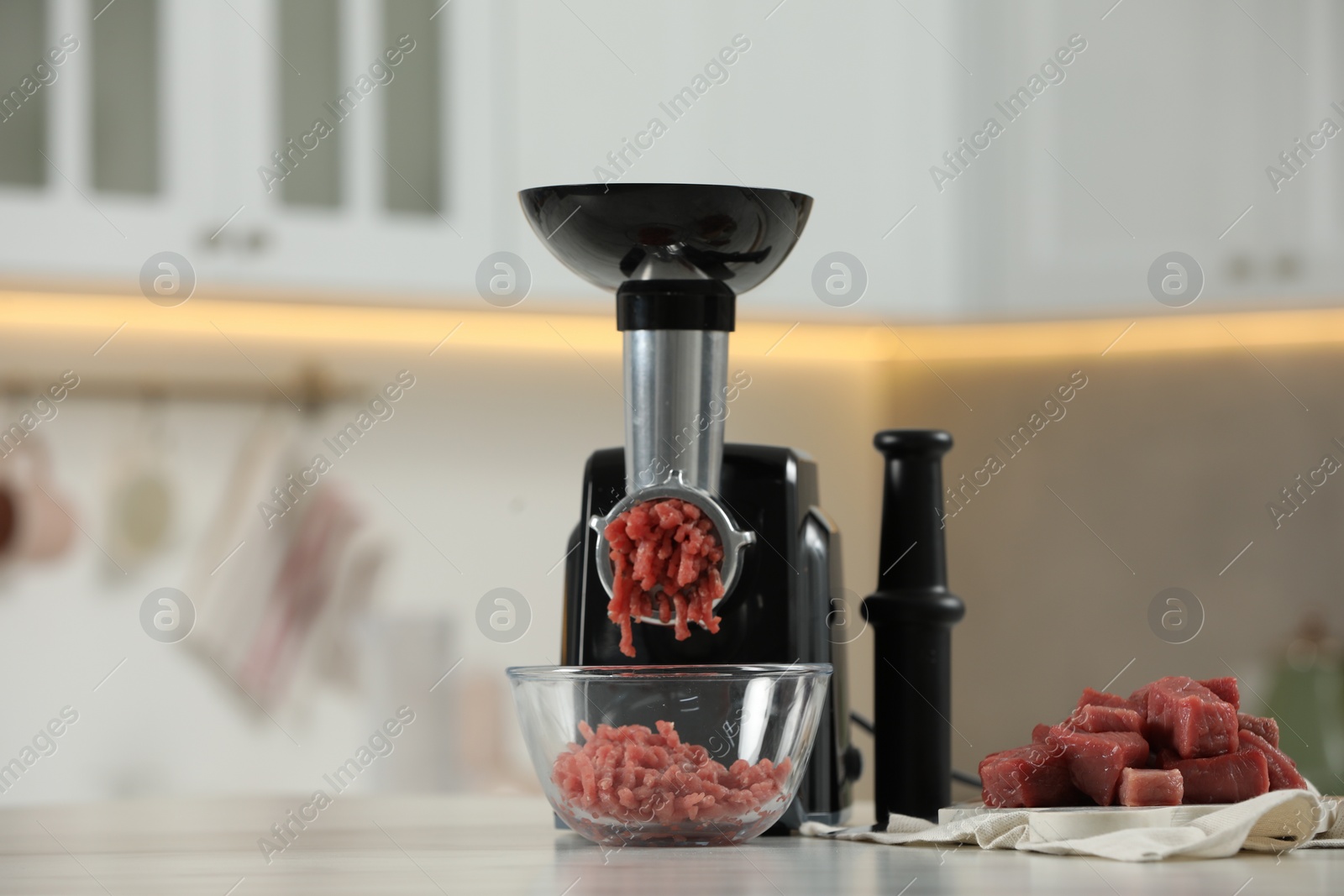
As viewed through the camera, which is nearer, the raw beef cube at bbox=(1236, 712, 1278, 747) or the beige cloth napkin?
the beige cloth napkin

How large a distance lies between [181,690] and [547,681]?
1445mm

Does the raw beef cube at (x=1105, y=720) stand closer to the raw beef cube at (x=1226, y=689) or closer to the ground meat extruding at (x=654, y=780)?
the raw beef cube at (x=1226, y=689)

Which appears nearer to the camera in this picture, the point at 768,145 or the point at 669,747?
the point at 669,747

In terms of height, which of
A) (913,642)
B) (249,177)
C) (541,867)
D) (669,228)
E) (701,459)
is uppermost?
(249,177)

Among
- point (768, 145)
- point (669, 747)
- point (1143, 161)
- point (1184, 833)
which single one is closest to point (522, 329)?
point (768, 145)

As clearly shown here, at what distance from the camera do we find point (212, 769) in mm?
2123

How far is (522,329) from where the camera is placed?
7.52ft

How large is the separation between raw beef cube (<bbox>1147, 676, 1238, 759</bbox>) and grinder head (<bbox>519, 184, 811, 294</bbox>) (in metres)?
0.38

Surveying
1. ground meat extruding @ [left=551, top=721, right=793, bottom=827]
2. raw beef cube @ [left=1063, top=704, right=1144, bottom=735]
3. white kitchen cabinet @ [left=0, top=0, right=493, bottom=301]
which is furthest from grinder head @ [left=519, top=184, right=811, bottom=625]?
white kitchen cabinet @ [left=0, top=0, right=493, bottom=301]

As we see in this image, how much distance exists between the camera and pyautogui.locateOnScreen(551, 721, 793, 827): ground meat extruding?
2.66 feet

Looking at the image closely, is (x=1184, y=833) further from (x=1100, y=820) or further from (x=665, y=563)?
(x=665, y=563)

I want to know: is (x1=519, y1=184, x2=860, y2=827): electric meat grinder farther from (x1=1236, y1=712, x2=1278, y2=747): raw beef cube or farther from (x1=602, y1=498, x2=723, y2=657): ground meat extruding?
(x1=1236, y1=712, x2=1278, y2=747): raw beef cube

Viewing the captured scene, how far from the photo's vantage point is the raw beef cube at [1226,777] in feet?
2.76

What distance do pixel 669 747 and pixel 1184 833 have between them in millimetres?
281
